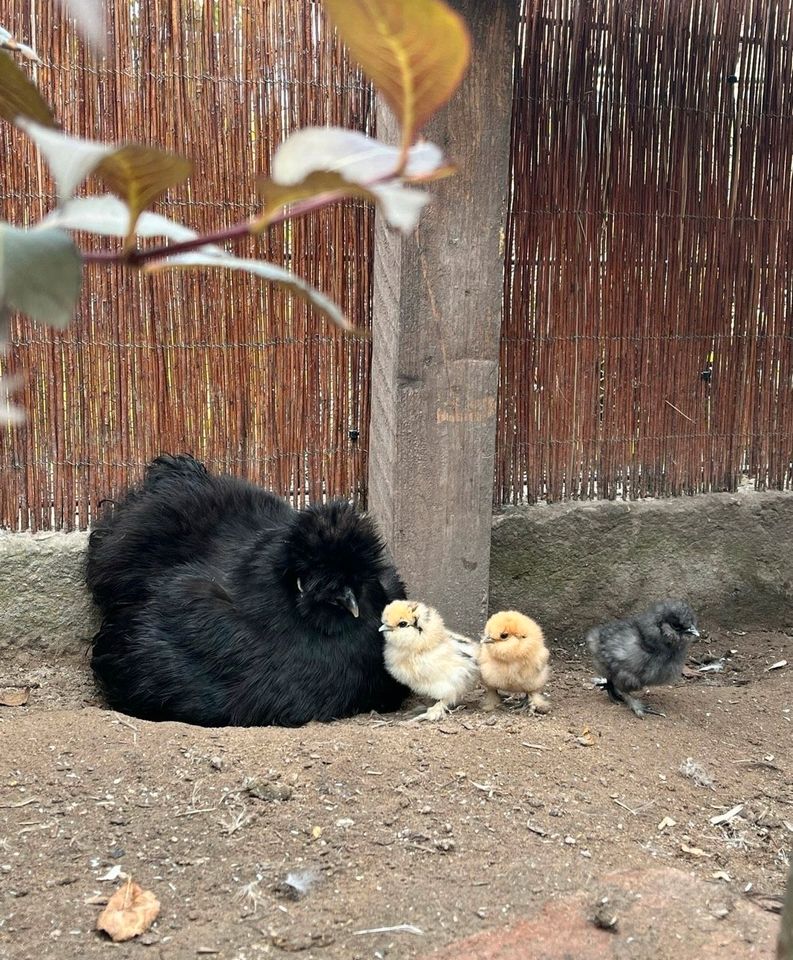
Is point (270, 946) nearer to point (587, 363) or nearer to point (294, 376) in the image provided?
point (294, 376)

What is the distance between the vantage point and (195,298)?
4258 millimetres

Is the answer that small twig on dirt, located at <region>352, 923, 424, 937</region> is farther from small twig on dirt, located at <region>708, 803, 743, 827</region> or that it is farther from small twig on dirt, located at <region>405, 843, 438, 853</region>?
small twig on dirt, located at <region>708, 803, 743, 827</region>

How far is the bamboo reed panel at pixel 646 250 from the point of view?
4520mm

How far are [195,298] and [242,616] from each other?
1316 millimetres

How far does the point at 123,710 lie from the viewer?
13.4 ft

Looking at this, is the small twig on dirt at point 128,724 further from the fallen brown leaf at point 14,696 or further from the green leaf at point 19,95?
the green leaf at point 19,95

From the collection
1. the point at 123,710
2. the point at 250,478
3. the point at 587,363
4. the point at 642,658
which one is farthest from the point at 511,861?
the point at 587,363

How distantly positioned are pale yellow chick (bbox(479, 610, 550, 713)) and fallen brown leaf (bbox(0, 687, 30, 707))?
1.83 meters

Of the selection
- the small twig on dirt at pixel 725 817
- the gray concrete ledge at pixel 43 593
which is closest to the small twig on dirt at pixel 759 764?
the small twig on dirt at pixel 725 817

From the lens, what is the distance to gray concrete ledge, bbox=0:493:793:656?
4.36 meters

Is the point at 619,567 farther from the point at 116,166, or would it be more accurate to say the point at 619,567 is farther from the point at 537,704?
the point at 116,166

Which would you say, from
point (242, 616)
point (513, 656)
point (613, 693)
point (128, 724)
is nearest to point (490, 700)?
point (513, 656)

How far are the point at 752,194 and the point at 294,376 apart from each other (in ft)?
7.71

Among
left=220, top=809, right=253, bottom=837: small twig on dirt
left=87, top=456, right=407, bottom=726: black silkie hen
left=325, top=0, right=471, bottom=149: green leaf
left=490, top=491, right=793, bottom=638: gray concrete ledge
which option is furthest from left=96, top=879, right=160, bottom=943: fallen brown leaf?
left=490, top=491, right=793, bottom=638: gray concrete ledge
